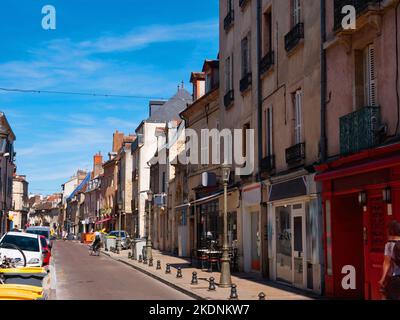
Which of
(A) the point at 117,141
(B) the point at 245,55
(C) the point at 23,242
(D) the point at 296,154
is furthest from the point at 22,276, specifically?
(A) the point at 117,141

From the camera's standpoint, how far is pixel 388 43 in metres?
11.8

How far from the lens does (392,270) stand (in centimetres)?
823

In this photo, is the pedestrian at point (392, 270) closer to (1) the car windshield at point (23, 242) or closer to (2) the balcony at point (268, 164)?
(2) the balcony at point (268, 164)

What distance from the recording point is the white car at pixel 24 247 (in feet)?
66.5

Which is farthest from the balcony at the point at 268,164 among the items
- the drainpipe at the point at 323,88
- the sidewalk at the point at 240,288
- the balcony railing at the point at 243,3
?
the balcony railing at the point at 243,3

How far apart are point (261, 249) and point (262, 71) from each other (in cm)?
600

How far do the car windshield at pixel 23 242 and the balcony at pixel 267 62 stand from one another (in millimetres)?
10542

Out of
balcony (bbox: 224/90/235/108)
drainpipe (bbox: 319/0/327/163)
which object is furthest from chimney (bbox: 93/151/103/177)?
drainpipe (bbox: 319/0/327/163)

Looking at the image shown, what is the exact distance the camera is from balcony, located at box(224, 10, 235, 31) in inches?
948

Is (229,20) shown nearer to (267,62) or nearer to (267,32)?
(267,32)
